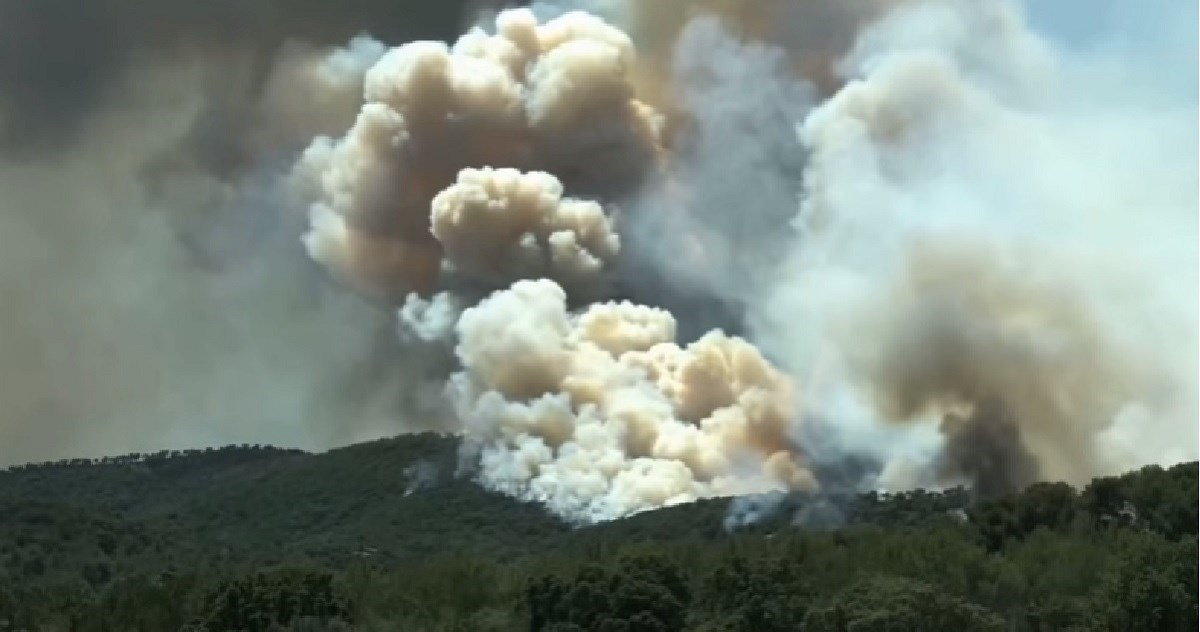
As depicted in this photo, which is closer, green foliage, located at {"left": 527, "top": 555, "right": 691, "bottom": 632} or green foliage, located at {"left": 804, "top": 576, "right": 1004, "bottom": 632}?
green foliage, located at {"left": 804, "top": 576, "right": 1004, "bottom": 632}

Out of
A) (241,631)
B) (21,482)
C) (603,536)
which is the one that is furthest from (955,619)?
(21,482)

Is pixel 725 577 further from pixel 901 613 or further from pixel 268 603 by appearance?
pixel 268 603

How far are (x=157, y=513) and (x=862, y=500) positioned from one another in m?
78.2

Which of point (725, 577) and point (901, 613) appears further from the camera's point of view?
point (725, 577)

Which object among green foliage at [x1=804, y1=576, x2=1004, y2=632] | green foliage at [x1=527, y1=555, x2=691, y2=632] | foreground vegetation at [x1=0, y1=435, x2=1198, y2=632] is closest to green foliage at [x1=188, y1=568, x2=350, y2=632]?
foreground vegetation at [x1=0, y1=435, x2=1198, y2=632]

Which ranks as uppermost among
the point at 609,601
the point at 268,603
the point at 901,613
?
the point at 268,603

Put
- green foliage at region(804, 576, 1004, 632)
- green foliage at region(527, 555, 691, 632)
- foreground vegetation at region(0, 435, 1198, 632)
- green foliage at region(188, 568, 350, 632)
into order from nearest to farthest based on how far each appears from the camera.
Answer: green foliage at region(804, 576, 1004, 632) → foreground vegetation at region(0, 435, 1198, 632) → green foliage at region(527, 555, 691, 632) → green foliage at region(188, 568, 350, 632)

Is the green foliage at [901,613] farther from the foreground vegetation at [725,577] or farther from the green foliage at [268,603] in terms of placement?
the green foliage at [268,603]

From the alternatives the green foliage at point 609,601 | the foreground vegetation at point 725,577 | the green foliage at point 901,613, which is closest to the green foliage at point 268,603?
the foreground vegetation at point 725,577

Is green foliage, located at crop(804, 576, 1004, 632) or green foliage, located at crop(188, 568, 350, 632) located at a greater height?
green foliage, located at crop(188, 568, 350, 632)

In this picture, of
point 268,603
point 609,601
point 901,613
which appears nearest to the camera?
point 901,613

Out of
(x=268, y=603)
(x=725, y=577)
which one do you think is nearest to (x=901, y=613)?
(x=725, y=577)

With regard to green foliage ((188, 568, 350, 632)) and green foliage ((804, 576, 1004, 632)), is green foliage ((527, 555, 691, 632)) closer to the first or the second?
green foliage ((804, 576, 1004, 632))

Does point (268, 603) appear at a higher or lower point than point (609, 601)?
higher
